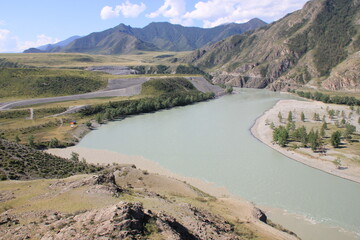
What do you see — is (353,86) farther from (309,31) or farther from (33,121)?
(33,121)

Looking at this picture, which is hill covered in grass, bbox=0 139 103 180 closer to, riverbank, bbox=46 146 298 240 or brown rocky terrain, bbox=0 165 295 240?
brown rocky terrain, bbox=0 165 295 240

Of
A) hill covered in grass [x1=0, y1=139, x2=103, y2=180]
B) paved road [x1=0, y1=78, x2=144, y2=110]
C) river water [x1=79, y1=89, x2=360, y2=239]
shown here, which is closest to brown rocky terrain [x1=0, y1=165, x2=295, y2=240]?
hill covered in grass [x1=0, y1=139, x2=103, y2=180]

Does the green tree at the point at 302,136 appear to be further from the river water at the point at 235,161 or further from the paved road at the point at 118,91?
the paved road at the point at 118,91

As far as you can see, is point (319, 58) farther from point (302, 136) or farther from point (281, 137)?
point (281, 137)

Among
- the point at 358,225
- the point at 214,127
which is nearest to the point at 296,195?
the point at 358,225

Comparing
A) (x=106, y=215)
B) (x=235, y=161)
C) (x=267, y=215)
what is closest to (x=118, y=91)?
(x=235, y=161)
